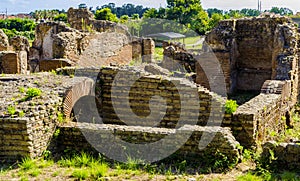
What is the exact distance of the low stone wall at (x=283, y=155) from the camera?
635 centimetres

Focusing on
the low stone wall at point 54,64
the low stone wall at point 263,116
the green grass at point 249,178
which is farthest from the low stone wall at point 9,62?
Answer: the green grass at point 249,178

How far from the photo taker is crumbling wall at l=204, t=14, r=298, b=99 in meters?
13.2

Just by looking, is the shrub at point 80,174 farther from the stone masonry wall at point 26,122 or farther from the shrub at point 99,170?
the stone masonry wall at point 26,122

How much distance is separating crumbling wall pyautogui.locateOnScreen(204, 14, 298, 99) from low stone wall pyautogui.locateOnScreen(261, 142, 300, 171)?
6.65 meters

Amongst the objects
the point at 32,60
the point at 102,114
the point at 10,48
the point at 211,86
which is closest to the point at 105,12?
the point at 10,48

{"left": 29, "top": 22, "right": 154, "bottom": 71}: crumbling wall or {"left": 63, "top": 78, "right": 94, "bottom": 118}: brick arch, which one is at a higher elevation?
{"left": 29, "top": 22, "right": 154, "bottom": 71}: crumbling wall

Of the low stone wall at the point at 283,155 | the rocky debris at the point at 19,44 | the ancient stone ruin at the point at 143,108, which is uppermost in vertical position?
the rocky debris at the point at 19,44

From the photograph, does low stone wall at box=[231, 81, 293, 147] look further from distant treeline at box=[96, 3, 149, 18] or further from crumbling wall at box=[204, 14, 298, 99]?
distant treeline at box=[96, 3, 149, 18]

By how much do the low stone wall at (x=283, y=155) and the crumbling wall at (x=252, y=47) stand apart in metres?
6.65

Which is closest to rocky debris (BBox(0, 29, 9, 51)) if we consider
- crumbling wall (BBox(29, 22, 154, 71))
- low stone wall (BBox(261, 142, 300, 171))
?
crumbling wall (BBox(29, 22, 154, 71))

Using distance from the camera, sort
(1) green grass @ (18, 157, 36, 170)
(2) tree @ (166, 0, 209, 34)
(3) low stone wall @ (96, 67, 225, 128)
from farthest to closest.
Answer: (2) tree @ (166, 0, 209, 34), (3) low stone wall @ (96, 67, 225, 128), (1) green grass @ (18, 157, 36, 170)

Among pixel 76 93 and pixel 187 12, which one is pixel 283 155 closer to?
pixel 76 93

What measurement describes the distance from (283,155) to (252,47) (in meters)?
8.44

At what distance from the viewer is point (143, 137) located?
6824 mm
